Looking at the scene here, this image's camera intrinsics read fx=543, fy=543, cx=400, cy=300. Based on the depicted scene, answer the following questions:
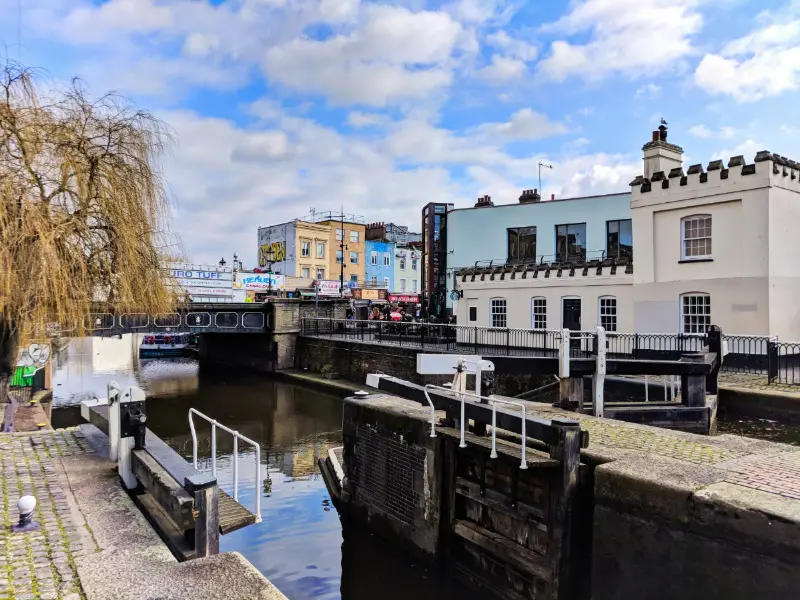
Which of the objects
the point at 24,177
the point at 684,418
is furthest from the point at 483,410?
the point at 24,177

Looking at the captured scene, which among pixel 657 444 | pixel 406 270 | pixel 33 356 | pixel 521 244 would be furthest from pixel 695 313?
pixel 406 270

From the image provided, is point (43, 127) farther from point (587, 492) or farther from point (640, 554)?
point (640, 554)

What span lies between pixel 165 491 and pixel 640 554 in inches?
197

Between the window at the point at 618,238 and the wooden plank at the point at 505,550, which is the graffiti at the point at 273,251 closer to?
the window at the point at 618,238

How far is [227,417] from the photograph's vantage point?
21109 millimetres

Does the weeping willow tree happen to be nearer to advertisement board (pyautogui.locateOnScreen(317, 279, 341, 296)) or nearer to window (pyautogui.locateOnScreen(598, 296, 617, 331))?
A: window (pyautogui.locateOnScreen(598, 296, 617, 331))

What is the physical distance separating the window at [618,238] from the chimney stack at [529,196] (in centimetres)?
531

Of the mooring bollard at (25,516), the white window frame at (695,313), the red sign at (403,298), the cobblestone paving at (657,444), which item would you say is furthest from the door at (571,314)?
the red sign at (403,298)

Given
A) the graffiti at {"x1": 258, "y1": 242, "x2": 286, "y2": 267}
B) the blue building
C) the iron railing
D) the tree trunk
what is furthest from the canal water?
the blue building

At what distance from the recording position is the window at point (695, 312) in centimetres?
1881

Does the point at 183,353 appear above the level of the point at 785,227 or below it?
below

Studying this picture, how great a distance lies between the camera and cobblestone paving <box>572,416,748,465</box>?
685 centimetres

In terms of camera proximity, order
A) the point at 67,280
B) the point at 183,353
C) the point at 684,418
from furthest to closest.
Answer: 1. the point at 183,353
2. the point at 684,418
3. the point at 67,280

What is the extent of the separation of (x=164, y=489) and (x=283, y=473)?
892 centimetres
